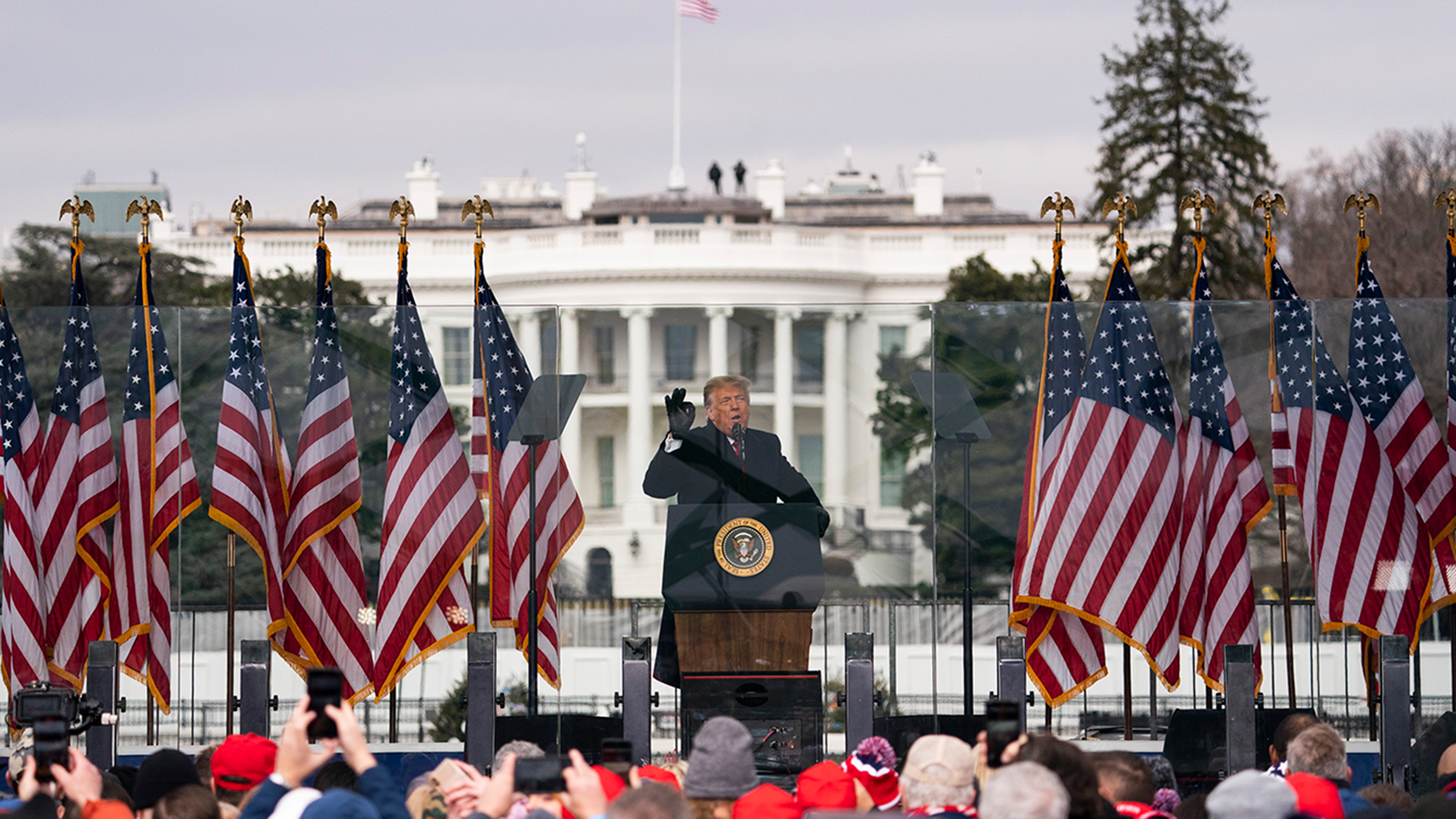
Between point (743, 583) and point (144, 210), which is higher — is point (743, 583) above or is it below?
below

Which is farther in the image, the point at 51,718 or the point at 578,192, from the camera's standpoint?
the point at 578,192

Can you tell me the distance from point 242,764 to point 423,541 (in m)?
4.76

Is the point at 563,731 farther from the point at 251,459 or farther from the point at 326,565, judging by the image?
the point at 251,459

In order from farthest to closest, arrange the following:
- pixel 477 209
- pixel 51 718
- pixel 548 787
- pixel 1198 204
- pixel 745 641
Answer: pixel 1198 204 < pixel 477 209 < pixel 745 641 < pixel 51 718 < pixel 548 787

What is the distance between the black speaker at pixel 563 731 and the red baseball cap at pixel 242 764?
4.01 m

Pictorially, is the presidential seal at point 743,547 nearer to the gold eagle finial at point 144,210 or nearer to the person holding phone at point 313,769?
the gold eagle finial at point 144,210

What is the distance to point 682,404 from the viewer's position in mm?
11883

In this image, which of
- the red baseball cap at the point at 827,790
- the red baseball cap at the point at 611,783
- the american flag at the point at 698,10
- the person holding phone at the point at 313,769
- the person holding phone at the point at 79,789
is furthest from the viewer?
the american flag at the point at 698,10

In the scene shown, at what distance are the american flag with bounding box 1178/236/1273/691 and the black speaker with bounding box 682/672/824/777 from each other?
2423mm

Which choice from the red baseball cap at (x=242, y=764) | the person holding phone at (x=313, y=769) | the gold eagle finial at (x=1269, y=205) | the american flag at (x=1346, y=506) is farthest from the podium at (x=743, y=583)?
the person holding phone at (x=313, y=769)

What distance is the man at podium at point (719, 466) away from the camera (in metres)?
11.7

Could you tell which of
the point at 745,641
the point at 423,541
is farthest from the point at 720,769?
the point at 423,541

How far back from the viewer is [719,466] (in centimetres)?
1177

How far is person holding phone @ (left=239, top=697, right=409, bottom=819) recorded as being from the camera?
5.50 meters
